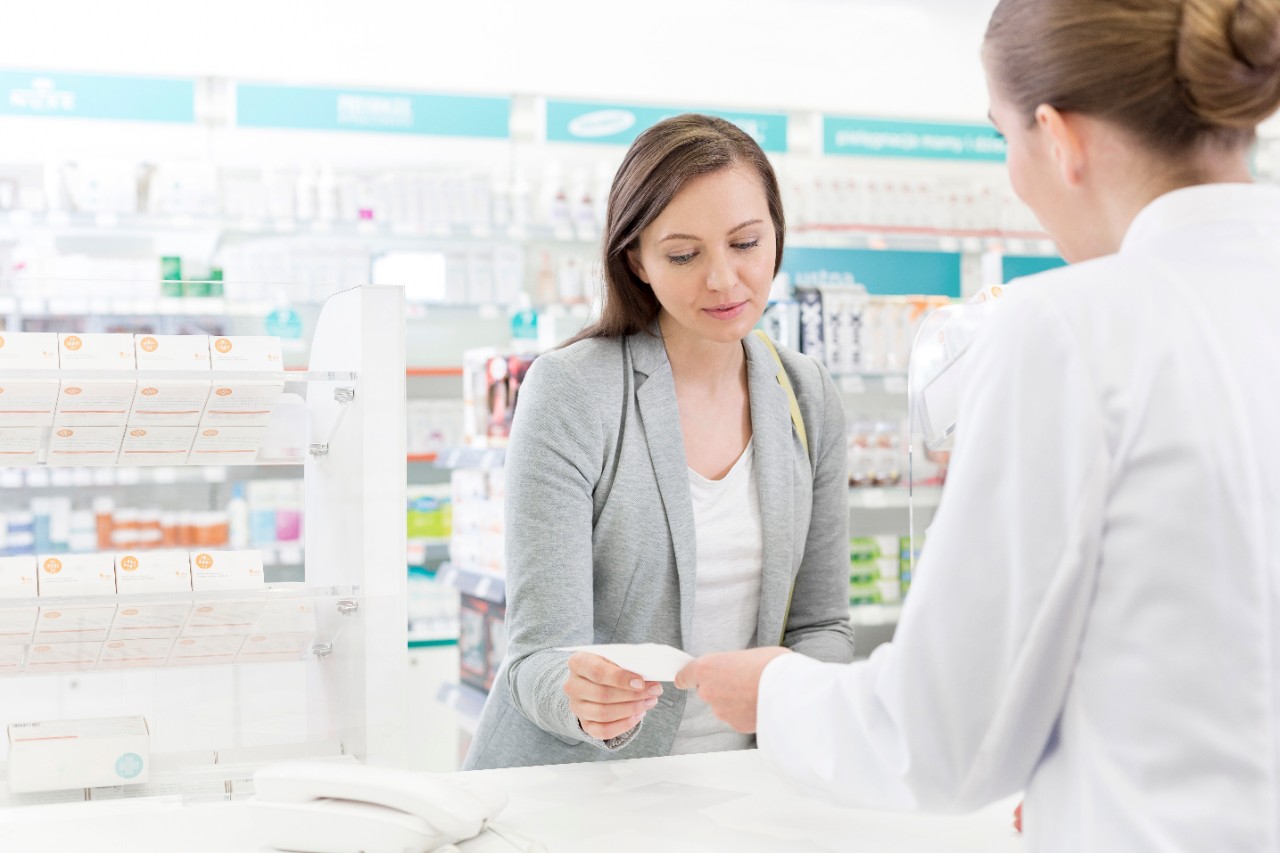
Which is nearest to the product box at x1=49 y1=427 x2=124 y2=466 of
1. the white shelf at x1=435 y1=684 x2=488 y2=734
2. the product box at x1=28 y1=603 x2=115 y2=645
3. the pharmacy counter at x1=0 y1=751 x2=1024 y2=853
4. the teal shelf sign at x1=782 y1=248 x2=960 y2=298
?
the product box at x1=28 y1=603 x2=115 y2=645

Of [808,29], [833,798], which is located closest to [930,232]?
[808,29]

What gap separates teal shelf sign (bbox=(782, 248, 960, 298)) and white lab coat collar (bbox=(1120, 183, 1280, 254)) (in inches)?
241

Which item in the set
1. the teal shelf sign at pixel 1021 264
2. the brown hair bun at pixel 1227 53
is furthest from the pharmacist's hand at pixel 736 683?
the teal shelf sign at pixel 1021 264

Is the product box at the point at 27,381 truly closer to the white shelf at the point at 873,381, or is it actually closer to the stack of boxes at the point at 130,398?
the stack of boxes at the point at 130,398

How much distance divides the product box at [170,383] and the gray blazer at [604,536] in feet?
1.57

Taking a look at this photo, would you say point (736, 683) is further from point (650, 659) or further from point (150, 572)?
point (150, 572)

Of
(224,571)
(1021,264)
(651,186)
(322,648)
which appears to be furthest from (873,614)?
(224,571)

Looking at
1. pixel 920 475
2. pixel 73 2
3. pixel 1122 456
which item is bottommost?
pixel 920 475

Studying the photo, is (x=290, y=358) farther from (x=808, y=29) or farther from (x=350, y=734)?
(x=808, y=29)

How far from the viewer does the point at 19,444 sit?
167cm

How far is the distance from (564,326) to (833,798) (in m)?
5.07

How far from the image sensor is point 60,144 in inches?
218

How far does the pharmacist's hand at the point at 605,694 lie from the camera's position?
1.57 metres

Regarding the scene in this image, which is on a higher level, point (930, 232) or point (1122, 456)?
point (930, 232)
